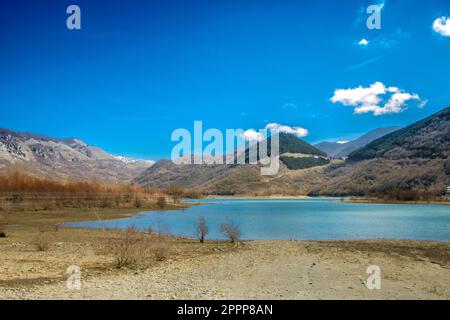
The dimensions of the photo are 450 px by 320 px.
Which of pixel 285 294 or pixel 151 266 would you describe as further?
pixel 151 266

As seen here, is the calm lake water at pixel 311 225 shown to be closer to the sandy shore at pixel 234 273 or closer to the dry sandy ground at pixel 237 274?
the sandy shore at pixel 234 273

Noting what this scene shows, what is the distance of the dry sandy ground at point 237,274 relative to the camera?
1224 cm

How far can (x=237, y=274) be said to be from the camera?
53.2 ft

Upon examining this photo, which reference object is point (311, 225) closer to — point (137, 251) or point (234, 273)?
point (234, 273)

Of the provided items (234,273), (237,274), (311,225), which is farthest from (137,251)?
(311,225)

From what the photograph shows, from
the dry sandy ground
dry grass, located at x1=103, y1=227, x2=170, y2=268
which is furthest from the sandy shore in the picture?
dry grass, located at x1=103, y1=227, x2=170, y2=268

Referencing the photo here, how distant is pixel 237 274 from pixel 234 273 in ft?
0.91

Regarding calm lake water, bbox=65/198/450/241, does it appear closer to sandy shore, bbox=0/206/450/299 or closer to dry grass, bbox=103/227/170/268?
dry grass, bbox=103/227/170/268

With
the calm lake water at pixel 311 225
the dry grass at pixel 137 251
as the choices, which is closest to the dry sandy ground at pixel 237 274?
the dry grass at pixel 137 251

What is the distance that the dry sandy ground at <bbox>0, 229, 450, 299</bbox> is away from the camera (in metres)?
12.2
